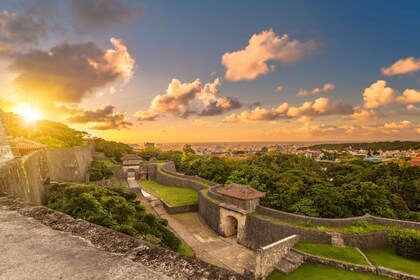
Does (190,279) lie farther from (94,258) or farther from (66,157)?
(66,157)

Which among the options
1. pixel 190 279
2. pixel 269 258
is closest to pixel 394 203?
pixel 269 258

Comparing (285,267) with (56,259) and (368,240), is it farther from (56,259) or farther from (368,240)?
(56,259)

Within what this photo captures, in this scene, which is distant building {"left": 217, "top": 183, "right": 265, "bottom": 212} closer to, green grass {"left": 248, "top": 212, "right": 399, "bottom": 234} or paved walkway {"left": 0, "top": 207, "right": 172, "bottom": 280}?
green grass {"left": 248, "top": 212, "right": 399, "bottom": 234}

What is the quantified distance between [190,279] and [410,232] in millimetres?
19412

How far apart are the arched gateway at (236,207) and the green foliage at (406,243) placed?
29.9 feet

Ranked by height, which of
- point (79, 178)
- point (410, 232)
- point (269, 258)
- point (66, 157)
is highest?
point (66, 157)

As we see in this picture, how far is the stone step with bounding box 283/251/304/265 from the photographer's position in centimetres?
1460

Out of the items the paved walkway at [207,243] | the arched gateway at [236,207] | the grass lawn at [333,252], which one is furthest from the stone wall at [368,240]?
the arched gateway at [236,207]

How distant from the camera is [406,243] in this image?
15.3 m

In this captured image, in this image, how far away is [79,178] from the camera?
84.9 ft

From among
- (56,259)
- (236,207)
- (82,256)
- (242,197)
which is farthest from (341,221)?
(56,259)

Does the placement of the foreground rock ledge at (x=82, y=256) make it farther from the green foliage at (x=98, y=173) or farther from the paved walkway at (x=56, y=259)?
the green foliage at (x=98, y=173)

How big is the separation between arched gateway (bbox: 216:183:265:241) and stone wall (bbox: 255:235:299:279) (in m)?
4.70

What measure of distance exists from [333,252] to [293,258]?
243 centimetres
